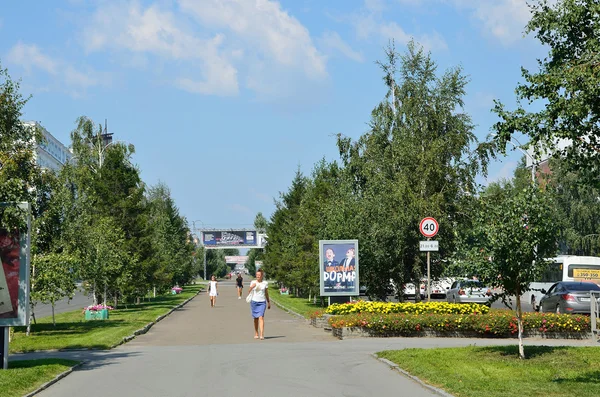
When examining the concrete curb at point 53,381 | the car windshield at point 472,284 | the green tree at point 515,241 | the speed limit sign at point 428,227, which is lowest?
the concrete curb at point 53,381

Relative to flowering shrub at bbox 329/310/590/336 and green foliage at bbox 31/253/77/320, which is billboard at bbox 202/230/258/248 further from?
flowering shrub at bbox 329/310/590/336

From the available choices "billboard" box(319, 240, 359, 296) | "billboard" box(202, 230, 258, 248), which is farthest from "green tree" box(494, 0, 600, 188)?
"billboard" box(202, 230, 258, 248)

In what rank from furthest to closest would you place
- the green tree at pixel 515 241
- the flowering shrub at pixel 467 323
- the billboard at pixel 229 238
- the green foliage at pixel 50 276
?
the billboard at pixel 229 238 → the green foliage at pixel 50 276 → the flowering shrub at pixel 467 323 → the green tree at pixel 515 241

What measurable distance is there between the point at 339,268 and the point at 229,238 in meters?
103

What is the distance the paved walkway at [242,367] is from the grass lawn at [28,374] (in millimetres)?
294

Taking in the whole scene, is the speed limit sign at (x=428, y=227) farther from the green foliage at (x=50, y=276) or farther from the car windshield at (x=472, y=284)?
the green foliage at (x=50, y=276)

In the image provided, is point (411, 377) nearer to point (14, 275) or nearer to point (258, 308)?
point (14, 275)

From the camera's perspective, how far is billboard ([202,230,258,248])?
129375 millimetres

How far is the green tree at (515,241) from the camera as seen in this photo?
587 inches

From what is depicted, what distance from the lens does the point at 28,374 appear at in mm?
13344

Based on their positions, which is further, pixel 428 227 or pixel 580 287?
pixel 580 287

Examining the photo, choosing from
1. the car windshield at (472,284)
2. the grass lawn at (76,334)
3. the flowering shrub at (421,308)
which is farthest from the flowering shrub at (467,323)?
the grass lawn at (76,334)

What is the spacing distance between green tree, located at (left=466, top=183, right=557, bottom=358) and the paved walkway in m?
2.77

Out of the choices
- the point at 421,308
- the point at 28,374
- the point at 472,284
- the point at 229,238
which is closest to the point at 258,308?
the point at 421,308
